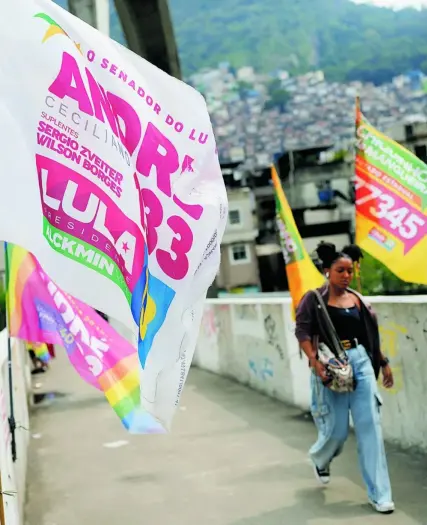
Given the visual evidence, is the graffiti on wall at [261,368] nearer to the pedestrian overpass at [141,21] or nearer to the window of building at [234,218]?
the pedestrian overpass at [141,21]

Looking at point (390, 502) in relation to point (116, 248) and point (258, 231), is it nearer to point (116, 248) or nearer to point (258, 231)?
point (116, 248)

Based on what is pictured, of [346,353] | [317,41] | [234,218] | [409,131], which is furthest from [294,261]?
[317,41]

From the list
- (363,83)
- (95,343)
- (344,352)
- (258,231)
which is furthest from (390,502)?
(363,83)

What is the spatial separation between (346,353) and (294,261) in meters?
2.70

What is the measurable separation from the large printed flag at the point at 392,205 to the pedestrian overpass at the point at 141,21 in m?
9.77

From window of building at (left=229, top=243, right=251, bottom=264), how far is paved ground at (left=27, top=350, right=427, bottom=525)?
60756mm

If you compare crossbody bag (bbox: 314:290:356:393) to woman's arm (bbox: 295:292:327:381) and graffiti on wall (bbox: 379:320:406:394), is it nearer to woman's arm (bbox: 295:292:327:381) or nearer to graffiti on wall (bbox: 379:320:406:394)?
woman's arm (bbox: 295:292:327:381)

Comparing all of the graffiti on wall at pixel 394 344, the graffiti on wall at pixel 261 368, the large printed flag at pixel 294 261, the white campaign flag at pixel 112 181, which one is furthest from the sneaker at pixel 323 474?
the graffiti on wall at pixel 261 368

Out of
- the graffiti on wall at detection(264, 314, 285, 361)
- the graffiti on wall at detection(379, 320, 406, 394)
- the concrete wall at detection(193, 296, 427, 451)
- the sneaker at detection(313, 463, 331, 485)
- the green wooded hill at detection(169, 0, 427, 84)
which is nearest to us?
the sneaker at detection(313, 463, 331, 485)

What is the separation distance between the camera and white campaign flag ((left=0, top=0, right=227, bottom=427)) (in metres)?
3.19

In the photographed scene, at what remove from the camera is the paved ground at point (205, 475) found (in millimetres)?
6172

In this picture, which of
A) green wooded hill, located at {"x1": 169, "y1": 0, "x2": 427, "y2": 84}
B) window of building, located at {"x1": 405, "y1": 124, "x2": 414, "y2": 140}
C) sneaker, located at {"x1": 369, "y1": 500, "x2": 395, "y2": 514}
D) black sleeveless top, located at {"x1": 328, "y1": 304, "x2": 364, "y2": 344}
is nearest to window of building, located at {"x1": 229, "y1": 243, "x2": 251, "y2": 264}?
window of building, located at {"x1": 405, "y1": 124, "x2": 414, "y2": 140}

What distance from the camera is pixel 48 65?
10.5 feet

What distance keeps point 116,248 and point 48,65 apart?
27.2 inches
